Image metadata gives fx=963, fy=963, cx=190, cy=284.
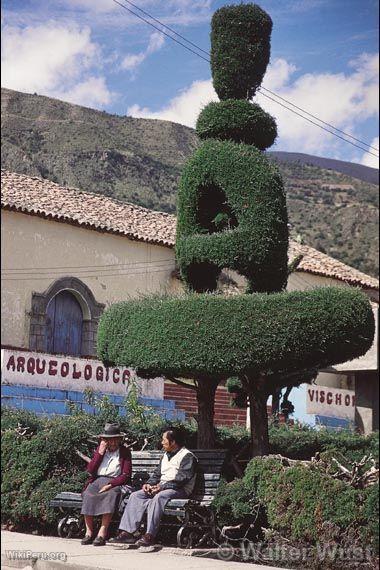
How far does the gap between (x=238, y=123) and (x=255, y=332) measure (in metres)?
2.60

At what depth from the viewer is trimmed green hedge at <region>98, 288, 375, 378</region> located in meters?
9.46

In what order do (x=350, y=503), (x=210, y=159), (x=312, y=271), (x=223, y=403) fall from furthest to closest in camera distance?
(x=312, y=271) → (x=223, y=403) → (x=210, y=159) → (x=350, y=503)

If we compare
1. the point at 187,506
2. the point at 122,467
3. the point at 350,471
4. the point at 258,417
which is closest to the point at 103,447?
the point at 122,467

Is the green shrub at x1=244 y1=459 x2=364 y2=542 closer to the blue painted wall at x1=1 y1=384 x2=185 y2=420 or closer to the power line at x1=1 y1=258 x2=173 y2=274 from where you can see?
the blue painted wall at x1=1 y1=384 x2=185 y2=420

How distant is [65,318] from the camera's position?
991 inches

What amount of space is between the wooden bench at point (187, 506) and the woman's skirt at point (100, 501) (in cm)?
38

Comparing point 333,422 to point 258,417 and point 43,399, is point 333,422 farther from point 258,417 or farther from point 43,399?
point 258,417

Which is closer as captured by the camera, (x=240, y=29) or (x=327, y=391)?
(x=240, y=29)

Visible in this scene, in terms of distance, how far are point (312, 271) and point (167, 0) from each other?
18.7m

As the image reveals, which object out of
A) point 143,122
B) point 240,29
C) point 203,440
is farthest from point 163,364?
point 143,122

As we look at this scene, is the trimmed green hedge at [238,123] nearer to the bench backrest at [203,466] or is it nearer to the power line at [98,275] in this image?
the bench backrest at [203,466]

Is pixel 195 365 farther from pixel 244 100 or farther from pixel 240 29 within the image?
pixel 240 29

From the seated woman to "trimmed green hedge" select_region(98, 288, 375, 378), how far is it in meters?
0.89

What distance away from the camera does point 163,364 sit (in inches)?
391
